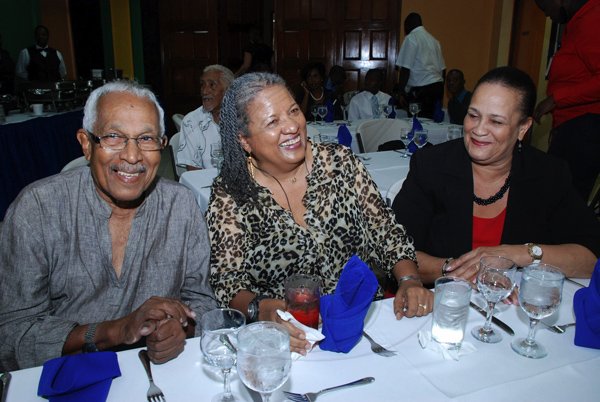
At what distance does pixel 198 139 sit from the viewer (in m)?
3.65

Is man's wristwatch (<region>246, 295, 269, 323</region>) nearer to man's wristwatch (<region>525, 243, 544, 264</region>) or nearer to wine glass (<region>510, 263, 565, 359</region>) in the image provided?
wine glass (<region>510, 263, 565, 359</region>)

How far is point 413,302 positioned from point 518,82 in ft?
3.24

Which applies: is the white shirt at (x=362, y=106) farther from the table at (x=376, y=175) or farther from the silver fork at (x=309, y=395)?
the silver fork at (x=309, y=395)

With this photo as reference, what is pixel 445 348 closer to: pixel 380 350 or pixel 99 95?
pixel 380 350

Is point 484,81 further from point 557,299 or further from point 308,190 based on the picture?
point 557,299

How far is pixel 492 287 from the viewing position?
4.23 feet

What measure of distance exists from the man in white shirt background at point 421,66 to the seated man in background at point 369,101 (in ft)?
2.71

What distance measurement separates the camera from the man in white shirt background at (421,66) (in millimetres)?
6730

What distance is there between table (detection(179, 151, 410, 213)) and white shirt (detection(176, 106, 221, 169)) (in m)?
0.33

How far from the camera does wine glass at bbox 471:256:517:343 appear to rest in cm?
127

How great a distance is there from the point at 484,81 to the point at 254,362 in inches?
57.7

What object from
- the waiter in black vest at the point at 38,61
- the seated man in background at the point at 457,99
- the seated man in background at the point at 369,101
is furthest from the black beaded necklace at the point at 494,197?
the waiter in black vest at the point at 38,61

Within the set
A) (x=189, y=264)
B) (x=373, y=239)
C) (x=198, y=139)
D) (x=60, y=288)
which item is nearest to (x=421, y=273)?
(x=373, y=239)

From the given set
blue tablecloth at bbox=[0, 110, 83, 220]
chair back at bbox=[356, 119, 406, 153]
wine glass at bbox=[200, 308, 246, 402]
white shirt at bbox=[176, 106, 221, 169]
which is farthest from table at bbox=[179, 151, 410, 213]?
blue tablecloth at bbox=[0, 110, 83, 220]
